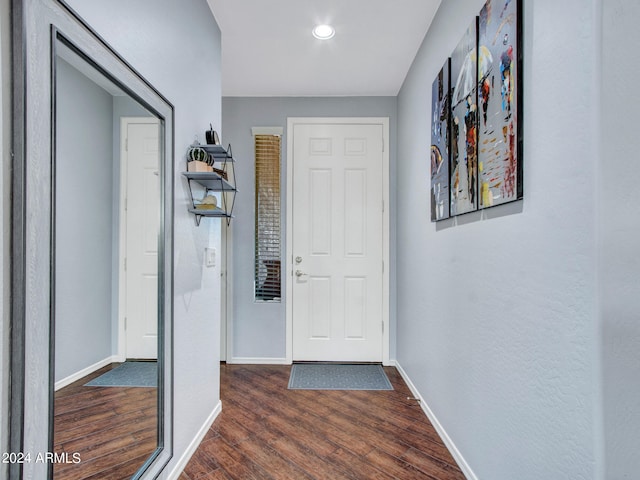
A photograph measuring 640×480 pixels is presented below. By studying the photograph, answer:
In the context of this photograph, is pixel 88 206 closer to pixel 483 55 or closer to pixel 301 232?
pixel 483 55

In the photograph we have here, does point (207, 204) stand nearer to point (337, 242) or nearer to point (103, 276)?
point (103, 276)

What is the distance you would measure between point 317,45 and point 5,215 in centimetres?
224

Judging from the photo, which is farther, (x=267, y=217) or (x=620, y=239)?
(x=267, y=217)

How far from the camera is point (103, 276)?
110 centimetres

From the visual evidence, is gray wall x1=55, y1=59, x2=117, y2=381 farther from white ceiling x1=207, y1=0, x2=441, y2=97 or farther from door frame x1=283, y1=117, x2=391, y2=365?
door frame x1=283, y1=117, x2=391, y2=365

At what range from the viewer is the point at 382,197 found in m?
3.15

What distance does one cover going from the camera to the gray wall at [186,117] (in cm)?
124

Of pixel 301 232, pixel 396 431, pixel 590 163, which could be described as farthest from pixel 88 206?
pixel 301 232

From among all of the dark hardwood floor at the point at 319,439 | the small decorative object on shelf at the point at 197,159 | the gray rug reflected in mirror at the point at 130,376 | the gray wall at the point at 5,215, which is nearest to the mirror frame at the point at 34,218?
the gray wall at the point at 5,215

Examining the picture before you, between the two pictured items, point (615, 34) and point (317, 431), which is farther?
point (317, 431)

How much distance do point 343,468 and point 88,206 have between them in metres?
1.64

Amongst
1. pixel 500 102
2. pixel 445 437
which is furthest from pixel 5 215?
pixel 445 437

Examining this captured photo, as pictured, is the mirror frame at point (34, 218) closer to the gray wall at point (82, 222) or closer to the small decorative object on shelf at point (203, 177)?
the gray wall at point (82, 222)

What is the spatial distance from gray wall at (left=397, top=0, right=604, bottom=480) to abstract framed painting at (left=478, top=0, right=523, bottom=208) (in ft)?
0.13
